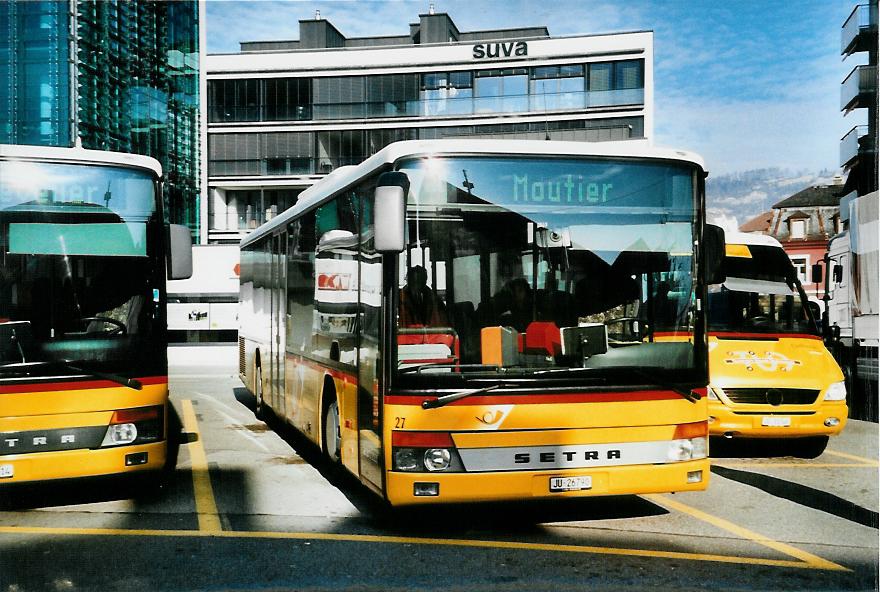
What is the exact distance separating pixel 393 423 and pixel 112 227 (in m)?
2.90

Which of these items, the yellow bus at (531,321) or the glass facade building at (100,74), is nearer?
the yellow bus at (531,321)

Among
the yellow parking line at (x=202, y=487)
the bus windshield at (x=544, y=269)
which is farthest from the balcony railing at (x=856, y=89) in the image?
the bus windshield at (x=544, y=269)

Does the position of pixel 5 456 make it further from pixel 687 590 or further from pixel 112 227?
pixel 687 590

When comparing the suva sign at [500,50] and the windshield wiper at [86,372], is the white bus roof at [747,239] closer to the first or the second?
the windshield wiper at [86,372]

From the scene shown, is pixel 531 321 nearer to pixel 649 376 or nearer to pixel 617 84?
pixel 649 376

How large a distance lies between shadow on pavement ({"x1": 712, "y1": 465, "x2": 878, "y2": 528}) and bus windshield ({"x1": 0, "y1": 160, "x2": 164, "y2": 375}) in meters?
5.59

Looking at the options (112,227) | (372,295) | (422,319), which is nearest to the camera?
(422,319)

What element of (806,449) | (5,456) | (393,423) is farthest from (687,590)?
(806,449)

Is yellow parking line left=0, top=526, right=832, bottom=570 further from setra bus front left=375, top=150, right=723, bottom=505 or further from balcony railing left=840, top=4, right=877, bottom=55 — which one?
balcony railing left=840, top=4, right=877, bottom=55

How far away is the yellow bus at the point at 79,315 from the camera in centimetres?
745

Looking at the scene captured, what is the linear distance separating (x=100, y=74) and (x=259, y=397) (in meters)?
8.20

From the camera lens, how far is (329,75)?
48.4 meters

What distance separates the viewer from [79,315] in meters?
7.61

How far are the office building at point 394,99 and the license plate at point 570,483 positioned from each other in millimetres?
39260
